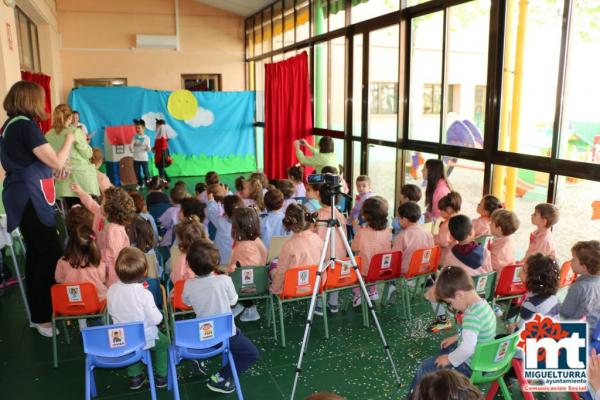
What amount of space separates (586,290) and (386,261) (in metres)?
1.27

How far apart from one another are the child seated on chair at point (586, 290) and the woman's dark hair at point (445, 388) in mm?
1450

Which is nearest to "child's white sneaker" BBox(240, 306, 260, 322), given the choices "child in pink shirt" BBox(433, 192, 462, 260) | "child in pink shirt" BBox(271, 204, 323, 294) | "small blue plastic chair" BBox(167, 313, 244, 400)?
"child in pink shirt" BBox(271, 204, 323, 294)

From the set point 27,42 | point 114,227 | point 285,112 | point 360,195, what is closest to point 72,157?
point 114,227

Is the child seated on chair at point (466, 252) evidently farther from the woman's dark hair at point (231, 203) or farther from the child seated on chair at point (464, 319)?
the woman's dark hair at point (231, 203)

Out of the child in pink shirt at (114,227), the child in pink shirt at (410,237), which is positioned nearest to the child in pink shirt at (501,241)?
the child in pink shirt at (410,237)

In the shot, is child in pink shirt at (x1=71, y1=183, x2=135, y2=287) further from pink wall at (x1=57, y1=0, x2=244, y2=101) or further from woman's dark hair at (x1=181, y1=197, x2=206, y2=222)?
pink wall at (x1=57, y1=0, x2=244, y2=101)

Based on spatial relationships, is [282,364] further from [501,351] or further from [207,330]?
[501,351]

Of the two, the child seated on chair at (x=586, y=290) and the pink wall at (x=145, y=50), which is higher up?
the pink wall at (x=145, y=50)

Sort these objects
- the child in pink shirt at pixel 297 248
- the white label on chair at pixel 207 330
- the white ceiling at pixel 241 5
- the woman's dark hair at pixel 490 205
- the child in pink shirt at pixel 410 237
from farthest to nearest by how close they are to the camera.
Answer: the white ceiling at pixel 241 5 → the woman's dark hair at pixel 490 205 → the child in pink shirt at pixel 410 237 → the child in pink shirt at pixel 297 248 → the white label on chair at pixel 207 330

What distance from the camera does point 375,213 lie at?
3650 millimetres

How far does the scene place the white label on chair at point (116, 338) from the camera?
2.27 meters

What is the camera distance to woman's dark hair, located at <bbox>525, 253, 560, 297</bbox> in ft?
Result: 8.25

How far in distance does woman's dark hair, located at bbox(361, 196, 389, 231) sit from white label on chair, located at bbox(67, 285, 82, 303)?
2.01m

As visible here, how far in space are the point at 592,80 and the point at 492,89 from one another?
2.73ft
